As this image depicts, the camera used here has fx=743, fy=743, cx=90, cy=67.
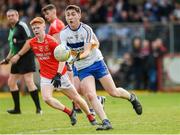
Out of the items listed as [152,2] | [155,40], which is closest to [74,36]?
[155,40]

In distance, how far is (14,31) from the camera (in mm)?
19797

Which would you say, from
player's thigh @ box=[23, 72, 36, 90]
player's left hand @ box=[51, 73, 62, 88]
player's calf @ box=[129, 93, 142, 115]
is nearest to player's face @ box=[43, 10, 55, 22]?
player's thigh @ box=[23, 72, 36, 90]

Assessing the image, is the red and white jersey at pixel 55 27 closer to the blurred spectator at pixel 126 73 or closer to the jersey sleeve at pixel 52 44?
the jersey sleeve at pixel 52 44

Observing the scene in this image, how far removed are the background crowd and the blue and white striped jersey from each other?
14257mm

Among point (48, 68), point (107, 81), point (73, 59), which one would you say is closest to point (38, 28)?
point (48, 68)

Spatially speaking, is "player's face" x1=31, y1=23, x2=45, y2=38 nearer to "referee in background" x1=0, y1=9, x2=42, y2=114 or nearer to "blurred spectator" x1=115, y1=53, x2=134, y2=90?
"referee in background" x1=0, y1=9, x2=42, y2=114

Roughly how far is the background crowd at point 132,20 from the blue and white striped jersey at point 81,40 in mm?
14257

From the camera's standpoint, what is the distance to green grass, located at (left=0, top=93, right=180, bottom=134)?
1449cm

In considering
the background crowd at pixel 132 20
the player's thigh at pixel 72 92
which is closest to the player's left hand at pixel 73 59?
the player's thigh at pixel 72 92

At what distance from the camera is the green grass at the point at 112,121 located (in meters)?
14.5

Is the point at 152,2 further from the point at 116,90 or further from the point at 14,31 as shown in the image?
the point at 116,90

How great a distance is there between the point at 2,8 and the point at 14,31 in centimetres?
1574

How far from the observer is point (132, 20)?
32594 mm

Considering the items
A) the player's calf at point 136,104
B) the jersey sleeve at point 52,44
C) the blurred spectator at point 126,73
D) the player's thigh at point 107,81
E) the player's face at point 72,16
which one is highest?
the player's face at point 72,16
